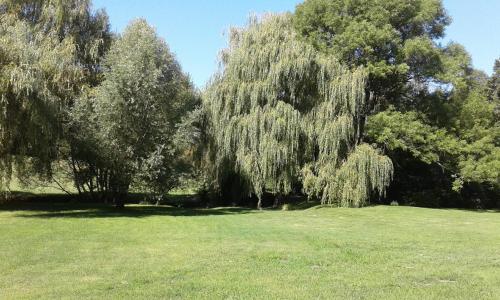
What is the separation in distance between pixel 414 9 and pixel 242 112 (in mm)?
12609

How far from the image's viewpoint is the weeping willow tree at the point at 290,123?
82.8 feet

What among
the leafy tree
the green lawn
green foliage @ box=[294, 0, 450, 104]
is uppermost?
green foliage @ box=[294, 0, 450, 104]

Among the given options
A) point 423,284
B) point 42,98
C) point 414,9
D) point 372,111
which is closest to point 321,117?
point 372,111

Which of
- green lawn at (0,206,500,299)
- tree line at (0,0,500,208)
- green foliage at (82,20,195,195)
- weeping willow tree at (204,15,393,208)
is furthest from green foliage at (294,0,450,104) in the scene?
green lawn at (0,206,500,299)

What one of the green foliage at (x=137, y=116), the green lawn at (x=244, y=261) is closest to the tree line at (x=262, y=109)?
the green foliage at (x=137, y=116)

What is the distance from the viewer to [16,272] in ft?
27.4

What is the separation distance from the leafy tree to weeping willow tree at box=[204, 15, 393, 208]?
144 inches

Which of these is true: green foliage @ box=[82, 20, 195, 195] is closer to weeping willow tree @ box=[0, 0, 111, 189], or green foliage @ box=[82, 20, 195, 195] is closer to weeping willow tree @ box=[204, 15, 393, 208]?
weeping willow tree @ box=[0, 0, 111, 189]

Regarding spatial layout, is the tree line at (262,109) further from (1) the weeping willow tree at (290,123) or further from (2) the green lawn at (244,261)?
(2) the green lawn at (244,261)

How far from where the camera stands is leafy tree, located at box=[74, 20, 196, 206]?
21.1 m

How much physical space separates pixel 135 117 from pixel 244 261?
541 inches

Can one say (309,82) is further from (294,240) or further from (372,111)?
(294,240)

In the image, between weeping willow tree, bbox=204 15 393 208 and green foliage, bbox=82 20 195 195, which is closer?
green foliage, bbox=82 20 195 195

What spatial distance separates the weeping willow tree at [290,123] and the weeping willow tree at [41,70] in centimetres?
710
